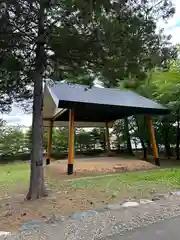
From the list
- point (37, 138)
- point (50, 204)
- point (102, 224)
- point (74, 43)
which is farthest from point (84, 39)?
point (102, 224)

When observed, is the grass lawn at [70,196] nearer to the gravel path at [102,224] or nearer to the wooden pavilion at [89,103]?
the gravel path at [102,224]

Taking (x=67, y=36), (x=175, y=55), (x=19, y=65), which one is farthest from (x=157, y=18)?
(x=19, y=65)

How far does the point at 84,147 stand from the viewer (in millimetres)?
18078

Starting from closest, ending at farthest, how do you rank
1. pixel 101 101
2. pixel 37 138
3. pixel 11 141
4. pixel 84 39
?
pixel 84 39 < pixel 37 138 < pixel 101 101 < pixel 11 141

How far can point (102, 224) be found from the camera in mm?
3457

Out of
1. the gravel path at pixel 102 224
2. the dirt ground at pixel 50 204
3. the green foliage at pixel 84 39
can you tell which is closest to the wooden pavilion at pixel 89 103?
the green foliage at pixel 84 39

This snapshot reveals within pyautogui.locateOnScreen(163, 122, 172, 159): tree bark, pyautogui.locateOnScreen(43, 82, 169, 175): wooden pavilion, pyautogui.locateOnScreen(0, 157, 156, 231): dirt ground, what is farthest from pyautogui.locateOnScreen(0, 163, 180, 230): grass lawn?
pyautogui.locateOnScreen(163, 122, 172, 159): tree bark

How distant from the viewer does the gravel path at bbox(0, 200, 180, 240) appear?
3123 millimetres

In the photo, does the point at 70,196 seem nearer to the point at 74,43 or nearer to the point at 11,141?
the point at 74,43

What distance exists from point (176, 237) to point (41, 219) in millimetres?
1940

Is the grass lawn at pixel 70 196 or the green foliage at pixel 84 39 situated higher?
the green foliage at pixel 84 39

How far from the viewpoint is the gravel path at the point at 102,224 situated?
3123mm

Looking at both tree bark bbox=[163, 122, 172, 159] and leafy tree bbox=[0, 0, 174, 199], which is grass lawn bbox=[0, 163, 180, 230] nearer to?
leafy tree bbox=[0, 0, 174, 199]

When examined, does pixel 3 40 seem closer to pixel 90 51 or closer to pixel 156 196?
pixel 90 51
